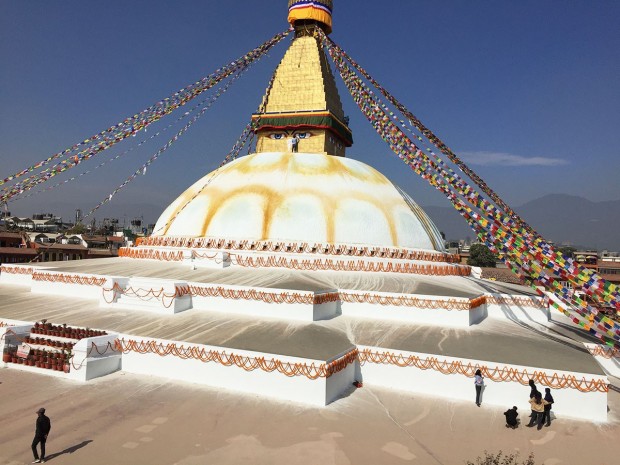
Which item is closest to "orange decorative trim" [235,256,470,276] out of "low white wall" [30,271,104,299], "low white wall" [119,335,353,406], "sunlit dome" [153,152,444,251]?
"sunlit dome" [153,152,444,251]

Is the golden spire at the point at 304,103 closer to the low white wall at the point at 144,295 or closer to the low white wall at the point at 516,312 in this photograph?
the low white wall at the point at 144,295

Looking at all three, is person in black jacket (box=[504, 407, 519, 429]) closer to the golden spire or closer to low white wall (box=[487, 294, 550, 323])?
low white wall (box=[487, 294, 550, 323])

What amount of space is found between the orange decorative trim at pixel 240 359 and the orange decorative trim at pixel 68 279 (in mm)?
3739

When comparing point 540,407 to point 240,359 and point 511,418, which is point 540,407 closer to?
point 511,418

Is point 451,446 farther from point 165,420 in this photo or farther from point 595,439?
point 165,420

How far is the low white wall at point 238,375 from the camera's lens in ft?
23.8

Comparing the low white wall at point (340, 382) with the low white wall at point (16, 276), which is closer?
the low white wall at point (340, 382)

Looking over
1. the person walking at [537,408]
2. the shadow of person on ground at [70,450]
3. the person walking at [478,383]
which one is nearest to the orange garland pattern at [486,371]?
the person walking at [478,383]

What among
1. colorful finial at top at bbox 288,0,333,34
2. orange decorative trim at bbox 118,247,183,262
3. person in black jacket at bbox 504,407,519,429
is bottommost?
person in black jacket at bbox 504,407,519,429

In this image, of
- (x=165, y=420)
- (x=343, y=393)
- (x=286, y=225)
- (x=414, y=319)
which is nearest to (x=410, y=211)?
(x=286, y=225)

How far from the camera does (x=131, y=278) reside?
10.9 m

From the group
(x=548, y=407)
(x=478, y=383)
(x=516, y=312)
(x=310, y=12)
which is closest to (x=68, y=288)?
(x=478, y=383)

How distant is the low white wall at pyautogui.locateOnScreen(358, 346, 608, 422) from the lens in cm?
719

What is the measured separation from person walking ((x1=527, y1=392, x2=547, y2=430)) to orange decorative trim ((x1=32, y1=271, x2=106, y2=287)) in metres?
10.1
